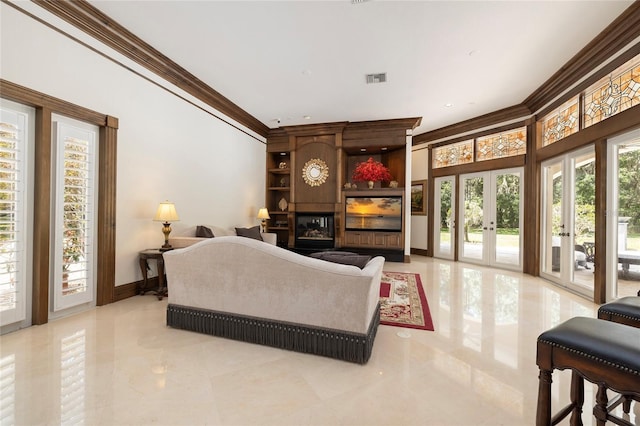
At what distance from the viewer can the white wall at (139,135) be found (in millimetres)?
2646

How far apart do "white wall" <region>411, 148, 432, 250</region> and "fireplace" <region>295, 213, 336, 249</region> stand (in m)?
2.56

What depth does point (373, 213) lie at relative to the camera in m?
6.80

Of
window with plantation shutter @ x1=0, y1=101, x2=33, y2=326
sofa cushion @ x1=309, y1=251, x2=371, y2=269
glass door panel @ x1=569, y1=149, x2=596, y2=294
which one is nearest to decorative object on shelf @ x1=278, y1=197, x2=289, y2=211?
sofa cushion @ x1=309, y1=251, x2=371, y2=269

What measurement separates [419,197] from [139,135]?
6666 mm

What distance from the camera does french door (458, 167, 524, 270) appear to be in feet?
19.0

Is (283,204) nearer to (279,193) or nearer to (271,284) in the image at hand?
(279,193)

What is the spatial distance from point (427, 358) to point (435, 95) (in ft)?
14.8

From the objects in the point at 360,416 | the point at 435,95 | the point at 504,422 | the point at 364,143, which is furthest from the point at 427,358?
the point at 364,143

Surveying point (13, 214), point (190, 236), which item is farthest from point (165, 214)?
point (13, 214)

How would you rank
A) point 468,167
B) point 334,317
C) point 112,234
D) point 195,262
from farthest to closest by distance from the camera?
point 468,167, point 112,234, point 195,262, point 334,317

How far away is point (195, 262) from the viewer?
2.51 m

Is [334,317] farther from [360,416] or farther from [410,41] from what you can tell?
[410,41]

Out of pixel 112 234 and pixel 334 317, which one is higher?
pixel 112 234

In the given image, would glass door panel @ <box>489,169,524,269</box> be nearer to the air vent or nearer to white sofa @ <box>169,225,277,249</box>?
the air vent
